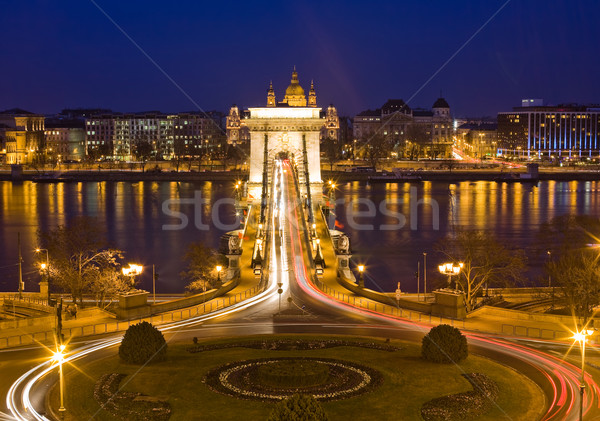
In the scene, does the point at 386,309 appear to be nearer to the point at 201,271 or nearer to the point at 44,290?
the point at 44,290

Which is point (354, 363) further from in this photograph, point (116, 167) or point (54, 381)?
point (116, 167)

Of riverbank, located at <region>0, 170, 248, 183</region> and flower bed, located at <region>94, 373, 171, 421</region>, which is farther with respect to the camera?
riverbank, located at <region>0, 170, 248, 183</region>

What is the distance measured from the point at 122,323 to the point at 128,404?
7.95 meters

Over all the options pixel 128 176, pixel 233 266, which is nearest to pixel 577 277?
pixel 233 266

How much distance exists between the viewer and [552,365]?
18141mm

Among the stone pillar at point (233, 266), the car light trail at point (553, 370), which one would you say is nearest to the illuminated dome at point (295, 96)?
the stone pillar at point (233, 266)

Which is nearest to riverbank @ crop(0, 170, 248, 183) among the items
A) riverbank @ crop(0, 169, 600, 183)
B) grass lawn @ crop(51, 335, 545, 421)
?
riverbank @ crop(0, 169, 600, 183)

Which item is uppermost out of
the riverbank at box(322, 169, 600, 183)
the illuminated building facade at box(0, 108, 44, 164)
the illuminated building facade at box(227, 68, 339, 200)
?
the illuminated building facade at box(0, 108, 44, 164)

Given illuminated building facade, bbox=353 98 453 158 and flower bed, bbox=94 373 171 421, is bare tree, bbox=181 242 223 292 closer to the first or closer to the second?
flower bed, bbox=94 373 171 421

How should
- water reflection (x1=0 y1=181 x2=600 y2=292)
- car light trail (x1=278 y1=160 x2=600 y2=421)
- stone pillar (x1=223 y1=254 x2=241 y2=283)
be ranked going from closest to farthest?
car light trail (x1=278 y1=160 x2=600 y2=421) → stone pillar (x1=223 y1=254 x2=241 y2=283) → water reflection (x1=0 y1=181 x2=600 y2=292)

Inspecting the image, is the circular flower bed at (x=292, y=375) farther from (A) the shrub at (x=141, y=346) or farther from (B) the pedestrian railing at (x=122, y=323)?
(B) the pedestrian railing at (x=122, y=323)

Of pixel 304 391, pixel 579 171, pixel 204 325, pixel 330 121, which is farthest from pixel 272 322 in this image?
pixel 330 121

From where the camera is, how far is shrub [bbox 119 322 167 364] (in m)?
18.2

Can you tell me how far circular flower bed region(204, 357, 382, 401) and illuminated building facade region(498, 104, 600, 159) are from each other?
17535 cm
